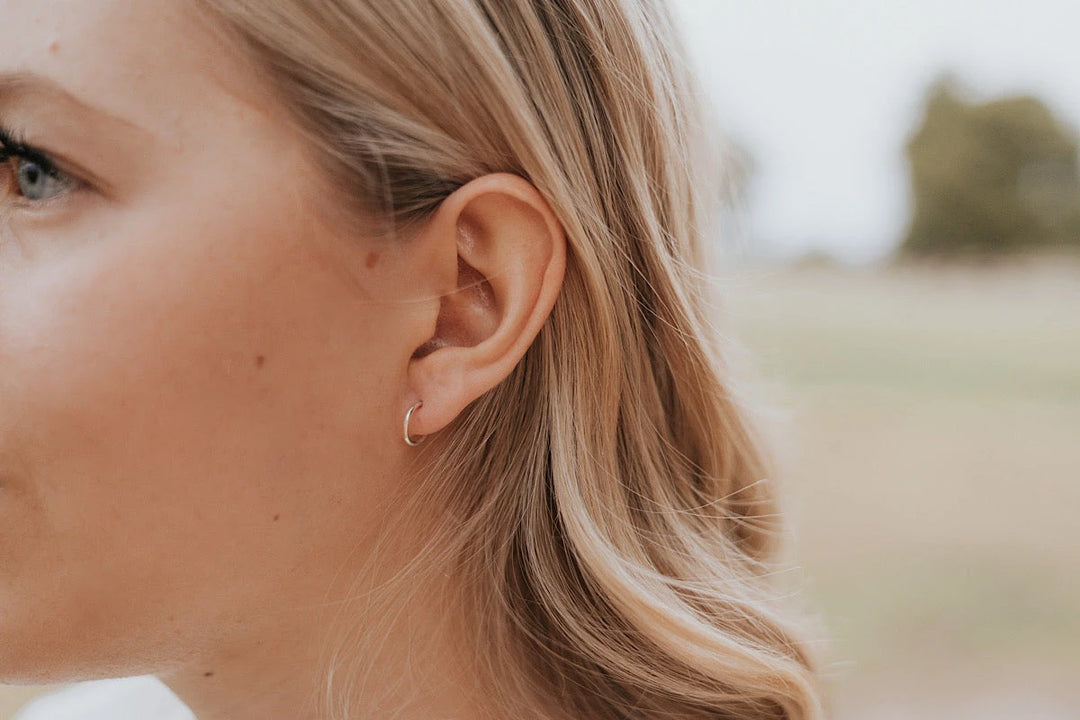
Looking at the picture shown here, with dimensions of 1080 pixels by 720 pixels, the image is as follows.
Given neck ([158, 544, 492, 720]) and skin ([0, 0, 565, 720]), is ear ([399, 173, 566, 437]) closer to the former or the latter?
skin ([0, 0, 565, 720])

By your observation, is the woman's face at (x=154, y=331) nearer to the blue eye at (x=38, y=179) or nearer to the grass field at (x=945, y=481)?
the blue eye at (x=38, y=179)

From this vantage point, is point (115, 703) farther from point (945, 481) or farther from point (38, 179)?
point (945, 481)

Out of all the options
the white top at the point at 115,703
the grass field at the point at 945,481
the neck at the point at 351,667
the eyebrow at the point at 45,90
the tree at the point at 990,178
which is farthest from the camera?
the tree at the point at 990,178

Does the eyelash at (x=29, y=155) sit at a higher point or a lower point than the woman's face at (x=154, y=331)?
higher

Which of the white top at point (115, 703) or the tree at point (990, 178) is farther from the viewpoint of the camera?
the tree at point (990, 178)

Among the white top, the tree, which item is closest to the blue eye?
the white top

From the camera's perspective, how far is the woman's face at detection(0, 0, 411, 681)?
0.67 metres

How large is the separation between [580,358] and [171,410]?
298 mm

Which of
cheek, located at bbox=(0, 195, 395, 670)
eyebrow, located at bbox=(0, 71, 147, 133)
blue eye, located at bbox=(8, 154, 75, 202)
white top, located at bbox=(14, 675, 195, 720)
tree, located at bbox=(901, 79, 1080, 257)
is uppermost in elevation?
tree, located at bbox=(901, 79, 1080, 257)

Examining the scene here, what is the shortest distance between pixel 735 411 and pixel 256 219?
1.48ft

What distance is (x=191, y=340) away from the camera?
0.68 m

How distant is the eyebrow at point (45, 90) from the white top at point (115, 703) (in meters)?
0.64

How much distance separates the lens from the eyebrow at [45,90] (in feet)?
2.17

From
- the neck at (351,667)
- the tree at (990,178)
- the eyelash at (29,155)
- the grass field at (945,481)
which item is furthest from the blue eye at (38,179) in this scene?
the tree at (990,178)
